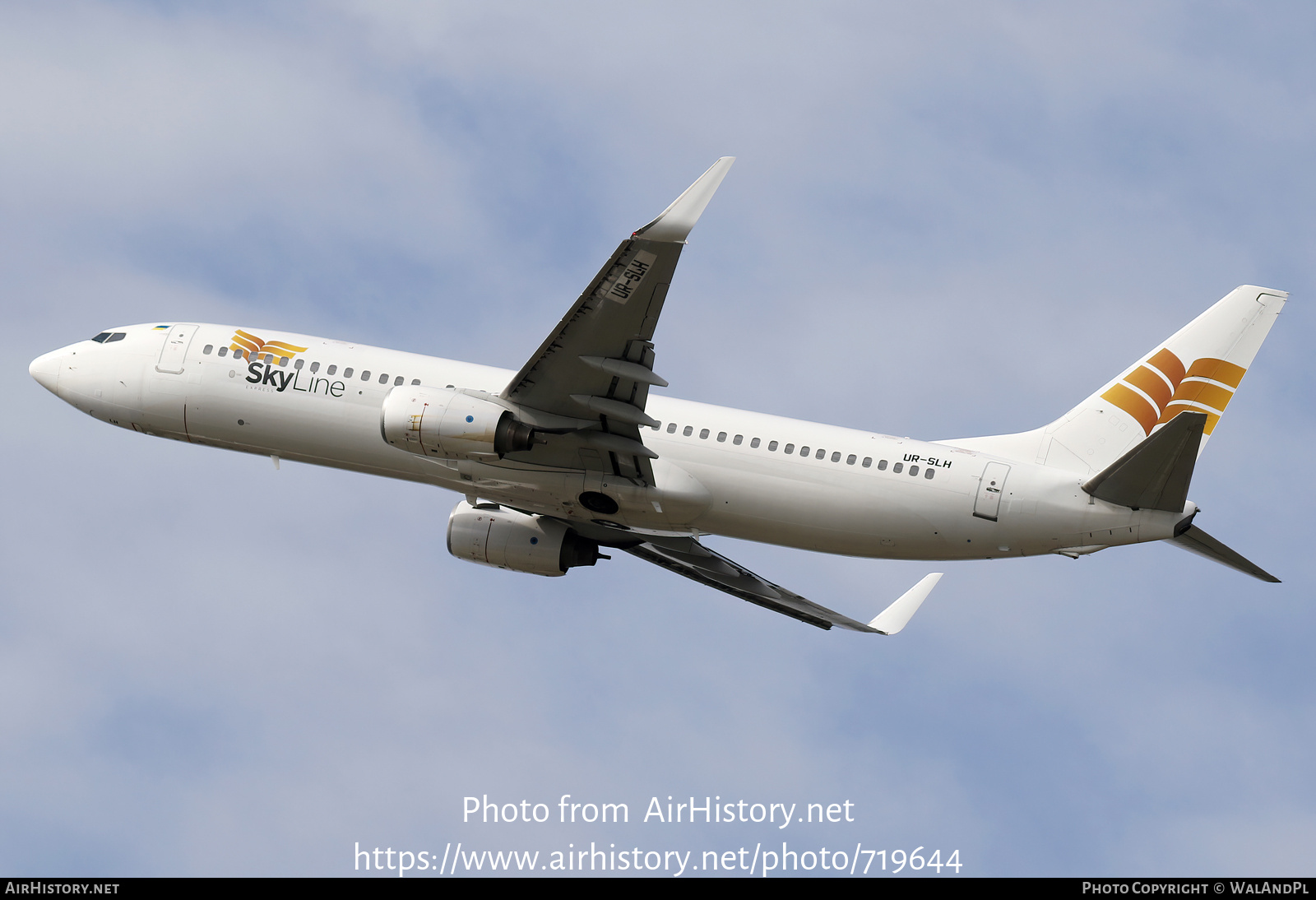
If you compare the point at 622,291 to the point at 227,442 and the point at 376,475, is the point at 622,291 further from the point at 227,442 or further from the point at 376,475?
the point at 227,442

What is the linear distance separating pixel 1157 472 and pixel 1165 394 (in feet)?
18.9

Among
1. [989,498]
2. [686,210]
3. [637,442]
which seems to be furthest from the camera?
[989,498]

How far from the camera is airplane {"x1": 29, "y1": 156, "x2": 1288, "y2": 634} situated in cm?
3497

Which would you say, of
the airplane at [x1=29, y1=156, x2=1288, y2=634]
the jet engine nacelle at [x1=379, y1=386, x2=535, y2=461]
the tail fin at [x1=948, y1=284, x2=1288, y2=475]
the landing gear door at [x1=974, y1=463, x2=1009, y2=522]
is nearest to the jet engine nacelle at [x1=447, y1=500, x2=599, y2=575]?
the airplane at [x1=29, y1=156, x2=1288, y2=634]

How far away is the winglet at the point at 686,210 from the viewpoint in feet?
97.5

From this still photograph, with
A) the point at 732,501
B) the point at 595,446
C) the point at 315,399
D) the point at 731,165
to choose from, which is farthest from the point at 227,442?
the point at 731,165

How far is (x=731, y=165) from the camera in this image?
97.4 ft

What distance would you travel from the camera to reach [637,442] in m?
36.4

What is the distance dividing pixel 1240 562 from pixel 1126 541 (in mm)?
2921

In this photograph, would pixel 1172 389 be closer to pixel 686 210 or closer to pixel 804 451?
pixel 804 451

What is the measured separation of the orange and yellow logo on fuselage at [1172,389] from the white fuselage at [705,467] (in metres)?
3.90

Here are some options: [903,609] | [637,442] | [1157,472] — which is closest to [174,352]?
[637,442]

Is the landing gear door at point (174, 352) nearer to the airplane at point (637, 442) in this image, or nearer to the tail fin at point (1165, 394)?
the airplane at point (637, 442)

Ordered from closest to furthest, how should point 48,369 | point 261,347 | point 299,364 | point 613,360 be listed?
point 613,360 < point 299,364 < point 261,347 < point 48,369
